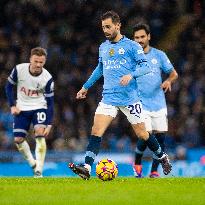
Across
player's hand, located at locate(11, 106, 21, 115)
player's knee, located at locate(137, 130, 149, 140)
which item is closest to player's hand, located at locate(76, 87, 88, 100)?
player's knee, located at locate(137, 130, 149, 140)

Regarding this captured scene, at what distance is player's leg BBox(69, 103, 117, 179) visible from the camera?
1084 cm

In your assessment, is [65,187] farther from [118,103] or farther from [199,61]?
[199,61]

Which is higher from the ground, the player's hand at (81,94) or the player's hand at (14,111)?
the player's hand at (81,94)

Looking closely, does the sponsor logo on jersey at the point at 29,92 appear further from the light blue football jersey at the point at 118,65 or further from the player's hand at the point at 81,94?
the light blue football jersey at the point at 118,65

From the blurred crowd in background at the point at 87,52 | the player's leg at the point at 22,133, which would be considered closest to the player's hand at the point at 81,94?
the player's leg at the point at 22,133

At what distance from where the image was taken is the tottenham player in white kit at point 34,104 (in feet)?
45.3

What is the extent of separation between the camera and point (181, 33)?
23.3 m

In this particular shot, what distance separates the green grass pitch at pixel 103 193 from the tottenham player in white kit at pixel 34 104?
3306 mm

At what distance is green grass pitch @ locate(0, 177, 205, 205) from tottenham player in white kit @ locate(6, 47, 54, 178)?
3.31 metres

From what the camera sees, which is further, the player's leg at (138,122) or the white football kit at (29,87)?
the white football kit at (29,87)

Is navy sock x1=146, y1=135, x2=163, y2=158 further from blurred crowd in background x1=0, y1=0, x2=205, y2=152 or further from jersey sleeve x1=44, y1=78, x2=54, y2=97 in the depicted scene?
blurred crowd in background x1=0, y1=0, x2=205, y2=152

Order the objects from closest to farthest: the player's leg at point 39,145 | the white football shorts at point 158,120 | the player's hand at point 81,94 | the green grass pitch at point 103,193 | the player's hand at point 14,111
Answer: the green grass pitch at point 103,193 → the player's hand at point 81,94 → the white football shorts at point 158,120 → the player's hand at point 14,111 → the player's leg at point 39,145

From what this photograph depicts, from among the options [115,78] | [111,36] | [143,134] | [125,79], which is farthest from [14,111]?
[125,79]

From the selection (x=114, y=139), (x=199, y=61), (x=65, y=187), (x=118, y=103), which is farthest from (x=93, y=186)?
(x=199, y=61)
